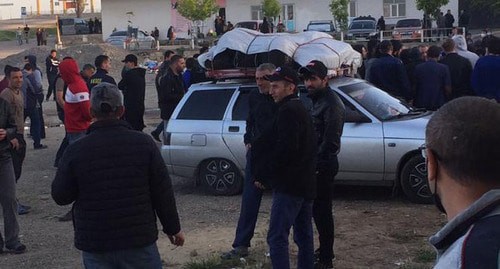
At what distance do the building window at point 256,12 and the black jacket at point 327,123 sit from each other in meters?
57.0

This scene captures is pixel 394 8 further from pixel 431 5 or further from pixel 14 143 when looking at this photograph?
pixel 14 143

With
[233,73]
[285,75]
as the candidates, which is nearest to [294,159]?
[285,75]

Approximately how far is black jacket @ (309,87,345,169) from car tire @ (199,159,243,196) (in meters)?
3.65

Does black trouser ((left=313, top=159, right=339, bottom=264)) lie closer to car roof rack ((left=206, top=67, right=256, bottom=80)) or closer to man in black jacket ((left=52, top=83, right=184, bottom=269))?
man in black jacket ((left=52, top=83, right=184, bottom=269))

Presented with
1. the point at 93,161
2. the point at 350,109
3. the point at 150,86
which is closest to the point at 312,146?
the point at 93,161

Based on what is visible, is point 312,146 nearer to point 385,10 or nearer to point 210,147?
point 210,147

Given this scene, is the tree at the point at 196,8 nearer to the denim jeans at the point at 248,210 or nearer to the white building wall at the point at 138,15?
the white building wall at the point at 138,15

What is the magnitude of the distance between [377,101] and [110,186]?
6.06 metres

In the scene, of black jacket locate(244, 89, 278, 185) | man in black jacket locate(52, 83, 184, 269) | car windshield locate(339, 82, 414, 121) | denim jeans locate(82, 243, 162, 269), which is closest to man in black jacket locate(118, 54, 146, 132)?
car windshield locate(339, 82, 414, 121)

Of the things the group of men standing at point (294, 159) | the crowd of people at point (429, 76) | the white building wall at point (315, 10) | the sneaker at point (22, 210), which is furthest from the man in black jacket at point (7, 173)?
the white building wall at point (315, 10)

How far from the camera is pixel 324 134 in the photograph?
23.7 feet

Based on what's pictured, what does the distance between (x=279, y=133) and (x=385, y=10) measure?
56203 mm

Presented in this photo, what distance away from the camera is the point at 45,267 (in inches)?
314

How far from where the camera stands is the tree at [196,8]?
A: 5747cm
